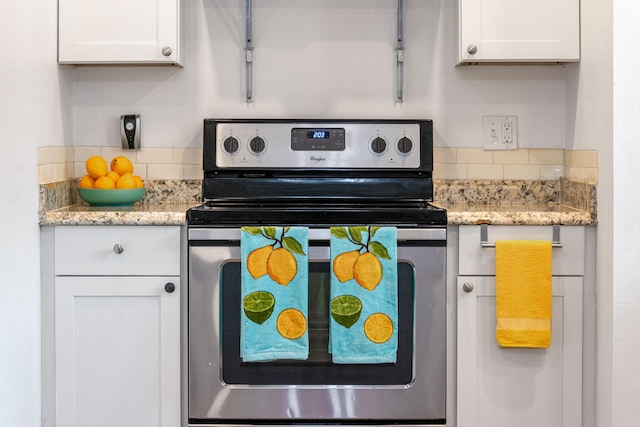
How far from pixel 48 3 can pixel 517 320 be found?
1.77m

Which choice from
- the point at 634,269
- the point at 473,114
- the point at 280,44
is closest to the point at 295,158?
the point at 280,44

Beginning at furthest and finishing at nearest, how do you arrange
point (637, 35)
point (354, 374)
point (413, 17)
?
point (413, 17)
point (354, 374)
point (637, 35)

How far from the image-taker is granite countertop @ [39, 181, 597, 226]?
2.51m

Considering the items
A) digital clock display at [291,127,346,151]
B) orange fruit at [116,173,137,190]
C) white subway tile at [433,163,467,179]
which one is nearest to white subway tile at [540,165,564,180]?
white subway tile at [433,163,467,179]

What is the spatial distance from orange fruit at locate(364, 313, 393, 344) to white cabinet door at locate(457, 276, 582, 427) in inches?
8.9

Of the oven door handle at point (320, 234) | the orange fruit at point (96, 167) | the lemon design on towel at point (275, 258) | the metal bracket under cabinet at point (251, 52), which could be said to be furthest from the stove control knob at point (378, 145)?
the orange fruit at point (96, 167)

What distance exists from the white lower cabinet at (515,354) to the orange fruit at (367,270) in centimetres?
26

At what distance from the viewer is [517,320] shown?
2.49 m

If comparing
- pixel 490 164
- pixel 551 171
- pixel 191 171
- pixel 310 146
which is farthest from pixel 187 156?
pixel 551 171

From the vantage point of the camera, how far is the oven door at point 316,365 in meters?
2.52

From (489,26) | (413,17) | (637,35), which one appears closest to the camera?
(637,35)

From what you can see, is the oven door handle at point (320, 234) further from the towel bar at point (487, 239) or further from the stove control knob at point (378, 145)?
the stove control knob at point (378, 145)

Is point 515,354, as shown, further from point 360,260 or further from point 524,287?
point 360,260

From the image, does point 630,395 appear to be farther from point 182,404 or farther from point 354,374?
point 182,404
